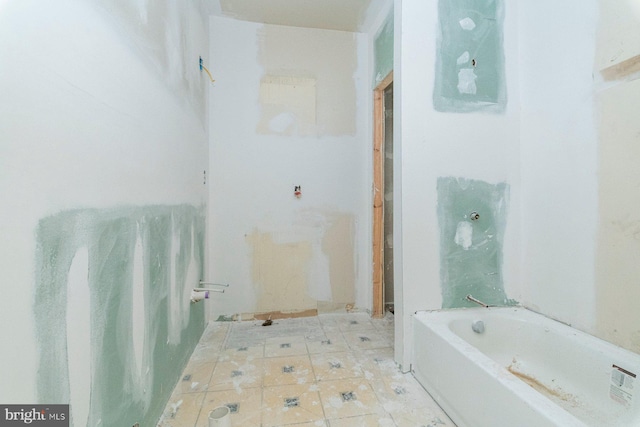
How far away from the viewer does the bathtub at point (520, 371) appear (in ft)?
3.79

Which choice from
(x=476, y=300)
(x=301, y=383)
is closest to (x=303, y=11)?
(x=476, y=300)

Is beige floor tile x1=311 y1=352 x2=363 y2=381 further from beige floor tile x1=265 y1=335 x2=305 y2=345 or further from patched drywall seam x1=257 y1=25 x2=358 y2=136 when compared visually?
patched drywall seam x1=257 y1=25 x2=358 y2=136

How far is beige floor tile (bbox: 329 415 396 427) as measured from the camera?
4.65 ft

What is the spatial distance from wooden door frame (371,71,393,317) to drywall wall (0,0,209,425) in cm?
175

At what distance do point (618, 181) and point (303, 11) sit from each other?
2.50 meters

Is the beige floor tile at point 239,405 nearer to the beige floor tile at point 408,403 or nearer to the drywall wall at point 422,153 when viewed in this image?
the beige floor tile at point 408,403

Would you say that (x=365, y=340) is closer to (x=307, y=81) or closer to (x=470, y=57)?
(x=470, y=57)

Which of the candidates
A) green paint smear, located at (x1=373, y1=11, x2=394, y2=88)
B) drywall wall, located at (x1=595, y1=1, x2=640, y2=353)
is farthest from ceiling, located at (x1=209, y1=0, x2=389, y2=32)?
drywall wall, located at (x1=595, y1=1, x2=640, y2=353)

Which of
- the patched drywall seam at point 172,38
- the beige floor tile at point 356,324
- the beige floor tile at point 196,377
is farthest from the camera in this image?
the beige floor tile at point 356,324

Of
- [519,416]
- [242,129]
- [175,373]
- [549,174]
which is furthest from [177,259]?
[549,174]

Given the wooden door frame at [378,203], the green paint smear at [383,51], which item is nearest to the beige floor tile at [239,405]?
the wooden door frame at [378,203]

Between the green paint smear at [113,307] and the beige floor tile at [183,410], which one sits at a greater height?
the green paint smear at [113,307]

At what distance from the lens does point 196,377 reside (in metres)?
1.84

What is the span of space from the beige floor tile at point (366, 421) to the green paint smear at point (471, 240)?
0.78 meters
